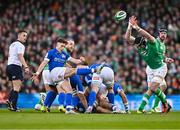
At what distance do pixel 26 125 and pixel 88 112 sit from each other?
4.47 meters

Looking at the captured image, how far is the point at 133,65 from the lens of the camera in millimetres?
28891

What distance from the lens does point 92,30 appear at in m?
31.6

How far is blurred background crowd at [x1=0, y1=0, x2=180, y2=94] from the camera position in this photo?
2800 cm

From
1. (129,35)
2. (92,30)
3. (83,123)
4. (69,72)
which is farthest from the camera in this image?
(92,30)

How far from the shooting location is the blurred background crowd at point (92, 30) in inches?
1102

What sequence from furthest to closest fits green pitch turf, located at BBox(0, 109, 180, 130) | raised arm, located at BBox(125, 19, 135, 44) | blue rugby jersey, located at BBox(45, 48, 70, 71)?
1. blue rugby jersey, located at BBox(45, 48, 70, 71)
2. raised arm, located at BBox(125, 19, 135, 44)
3. green pitch turf, located at BBox(0, 109, 180, 130)

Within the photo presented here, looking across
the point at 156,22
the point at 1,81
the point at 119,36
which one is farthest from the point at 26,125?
the point at 156,22

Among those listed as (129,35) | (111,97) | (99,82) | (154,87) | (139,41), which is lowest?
(111,97)

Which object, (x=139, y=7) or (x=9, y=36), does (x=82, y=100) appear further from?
(x=139, y=7)

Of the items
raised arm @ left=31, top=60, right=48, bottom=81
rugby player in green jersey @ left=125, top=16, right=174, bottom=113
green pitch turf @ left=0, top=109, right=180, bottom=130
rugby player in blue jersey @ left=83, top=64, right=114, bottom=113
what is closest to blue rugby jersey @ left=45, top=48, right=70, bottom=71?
raised arm @ left=31, top=60, right=48, bottom=81

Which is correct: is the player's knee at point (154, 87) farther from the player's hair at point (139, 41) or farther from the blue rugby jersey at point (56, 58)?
the blue rugby jersey at point (56, 58)

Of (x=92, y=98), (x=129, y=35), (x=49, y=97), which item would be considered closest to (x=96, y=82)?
(x=92, y=98)

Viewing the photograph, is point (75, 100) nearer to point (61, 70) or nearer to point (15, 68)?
point (61, 70)

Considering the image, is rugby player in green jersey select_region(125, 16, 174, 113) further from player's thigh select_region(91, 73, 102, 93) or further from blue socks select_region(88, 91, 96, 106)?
blue socks select_region(88, 91, 96, 106)
